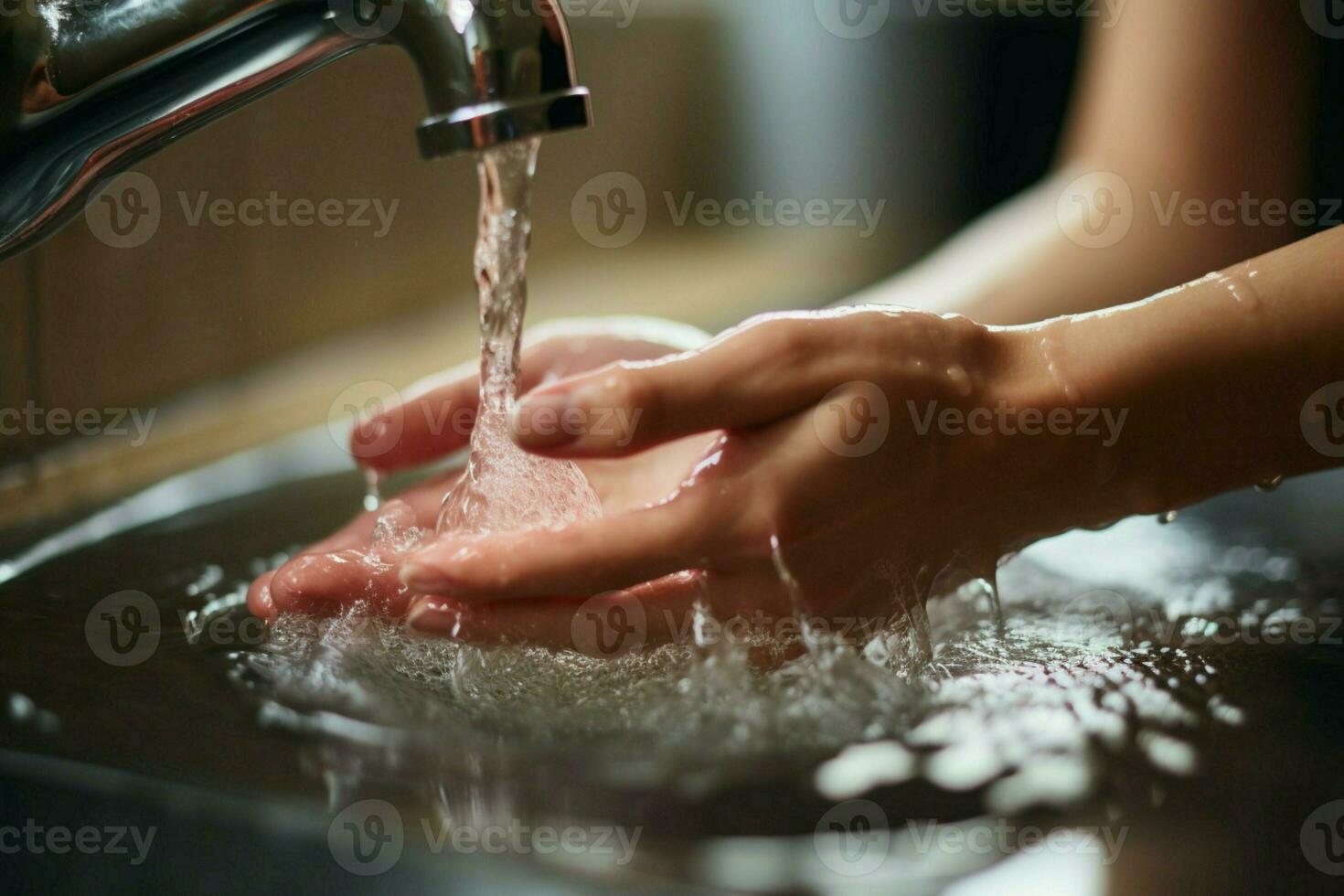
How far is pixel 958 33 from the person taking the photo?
2320 mm

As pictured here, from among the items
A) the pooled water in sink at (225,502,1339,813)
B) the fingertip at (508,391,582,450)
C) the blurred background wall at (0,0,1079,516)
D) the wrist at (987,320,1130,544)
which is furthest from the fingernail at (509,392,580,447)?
the blurred background wall at (0,0,1079,516)

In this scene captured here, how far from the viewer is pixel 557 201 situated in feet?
4.55

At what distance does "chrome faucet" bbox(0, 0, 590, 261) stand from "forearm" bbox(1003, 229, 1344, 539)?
0.90ft

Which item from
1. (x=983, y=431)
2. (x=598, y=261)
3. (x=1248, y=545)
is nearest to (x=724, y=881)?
(x=983, y=431)

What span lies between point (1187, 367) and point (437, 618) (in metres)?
0.38

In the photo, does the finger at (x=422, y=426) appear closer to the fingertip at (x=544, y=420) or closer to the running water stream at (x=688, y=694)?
the running water stream at (x=688, y=694)

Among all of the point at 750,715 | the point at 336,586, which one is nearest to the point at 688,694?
the point at 750,715

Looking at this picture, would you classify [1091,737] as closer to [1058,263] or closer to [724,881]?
[724,881]

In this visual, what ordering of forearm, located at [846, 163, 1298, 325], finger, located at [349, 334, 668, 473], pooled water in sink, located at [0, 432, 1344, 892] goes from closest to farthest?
pooled water in sink, located at [0, 432, 1344, 892], finger, located at [349, 334, 668, 473], forearm, located at [846, 163, 1298, 325]

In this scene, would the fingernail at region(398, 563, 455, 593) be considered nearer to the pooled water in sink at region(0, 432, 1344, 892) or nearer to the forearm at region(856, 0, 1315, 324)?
the pooled water in sink at region(0, 432, 1344, 892)

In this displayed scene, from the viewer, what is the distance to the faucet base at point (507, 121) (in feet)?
1.43

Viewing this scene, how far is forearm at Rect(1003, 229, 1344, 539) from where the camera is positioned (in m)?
0.57

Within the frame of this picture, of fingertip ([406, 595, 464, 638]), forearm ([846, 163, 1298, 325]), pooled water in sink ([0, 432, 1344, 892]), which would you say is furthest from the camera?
forearm ([846, 163, 1298, 325])

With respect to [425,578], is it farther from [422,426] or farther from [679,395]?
[422,426]
